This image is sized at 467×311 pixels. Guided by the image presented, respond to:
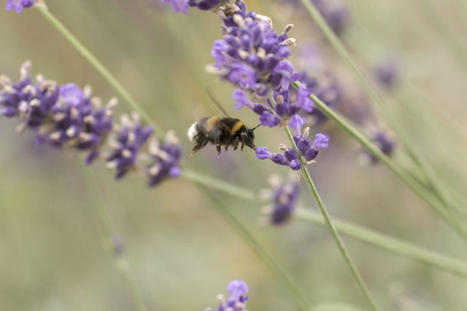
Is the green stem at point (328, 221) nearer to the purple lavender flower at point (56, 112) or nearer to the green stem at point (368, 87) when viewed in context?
the green stem at point (368, 87)

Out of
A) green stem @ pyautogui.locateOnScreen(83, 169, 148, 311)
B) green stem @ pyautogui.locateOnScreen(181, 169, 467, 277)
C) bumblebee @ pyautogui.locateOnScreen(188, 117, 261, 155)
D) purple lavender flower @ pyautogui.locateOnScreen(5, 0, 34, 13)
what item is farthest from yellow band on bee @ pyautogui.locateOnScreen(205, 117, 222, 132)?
green stem @ pyautogui.locateOnScreen(83, 169, 148, 311)

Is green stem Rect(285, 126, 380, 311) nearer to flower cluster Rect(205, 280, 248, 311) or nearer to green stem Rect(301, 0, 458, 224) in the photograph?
flower cluster Rect(205, 280, 248, 311)

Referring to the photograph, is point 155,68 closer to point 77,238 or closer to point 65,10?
point 65,10

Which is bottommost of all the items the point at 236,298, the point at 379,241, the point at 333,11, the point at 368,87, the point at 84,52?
the point at 236,298

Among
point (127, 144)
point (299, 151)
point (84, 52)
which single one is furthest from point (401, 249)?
point (84, 52)

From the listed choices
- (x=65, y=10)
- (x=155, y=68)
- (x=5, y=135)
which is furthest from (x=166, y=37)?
(x=5, y=135)

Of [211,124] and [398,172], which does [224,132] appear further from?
[398,172]
